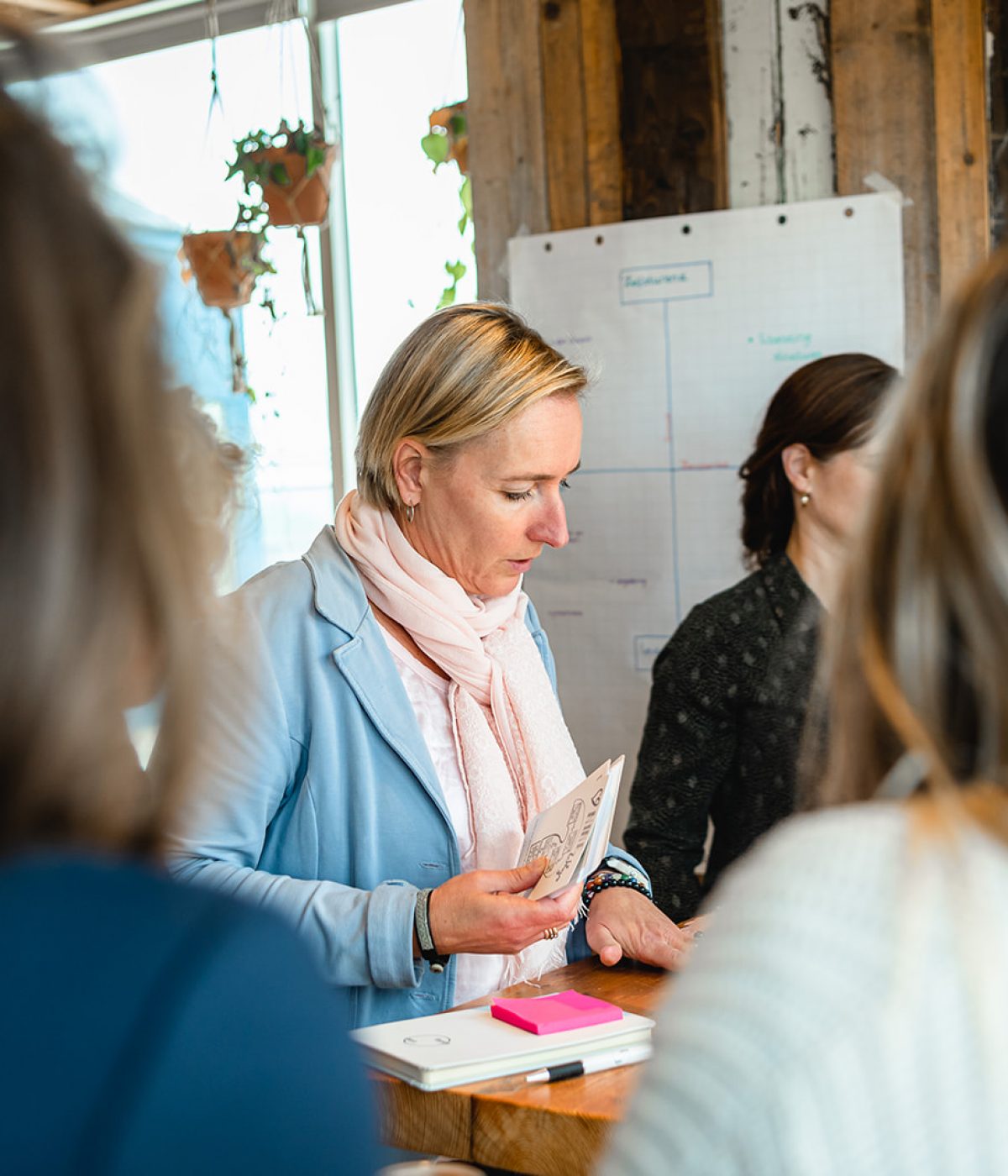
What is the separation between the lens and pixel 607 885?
2.11 metres

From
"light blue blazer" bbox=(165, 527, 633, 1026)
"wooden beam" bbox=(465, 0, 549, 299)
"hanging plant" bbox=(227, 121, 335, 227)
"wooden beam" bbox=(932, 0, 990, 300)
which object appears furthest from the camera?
"hanging plant" bbox=(227, 121, 335, 227)

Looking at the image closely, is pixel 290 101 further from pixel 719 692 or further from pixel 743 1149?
pixel 743 1149

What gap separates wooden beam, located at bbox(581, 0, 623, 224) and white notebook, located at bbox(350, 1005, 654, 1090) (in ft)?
7.49

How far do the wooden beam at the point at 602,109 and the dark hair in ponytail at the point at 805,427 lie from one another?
95cm

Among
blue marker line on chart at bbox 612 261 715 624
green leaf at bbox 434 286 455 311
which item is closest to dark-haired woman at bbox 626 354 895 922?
blue marker line on chart at bbox 612 261 715 624

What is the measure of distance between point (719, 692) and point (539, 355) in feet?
2.41

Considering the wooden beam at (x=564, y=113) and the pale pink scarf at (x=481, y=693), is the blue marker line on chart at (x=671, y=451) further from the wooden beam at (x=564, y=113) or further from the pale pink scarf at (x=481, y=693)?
the pale pink scarf at (x=481, y=693)

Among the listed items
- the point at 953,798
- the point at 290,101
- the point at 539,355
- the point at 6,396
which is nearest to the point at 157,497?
the point at 6,396

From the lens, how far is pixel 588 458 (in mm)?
3441

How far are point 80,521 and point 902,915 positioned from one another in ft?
1.37

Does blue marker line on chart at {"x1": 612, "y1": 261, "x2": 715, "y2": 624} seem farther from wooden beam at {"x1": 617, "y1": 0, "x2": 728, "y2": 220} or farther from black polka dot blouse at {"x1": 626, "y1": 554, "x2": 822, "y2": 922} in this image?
black polka dot blouse at {"x1": 626, "y1": 554, "x2": 822, "y2": 922}

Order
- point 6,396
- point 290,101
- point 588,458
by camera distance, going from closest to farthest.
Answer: point 6,396 < point 588,458 < point 290,101

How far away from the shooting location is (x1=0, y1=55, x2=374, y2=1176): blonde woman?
0.55 m

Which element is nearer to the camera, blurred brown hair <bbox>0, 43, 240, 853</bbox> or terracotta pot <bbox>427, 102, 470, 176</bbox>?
blurred brown hair <bbox>0, 43, 240, 853</bbox>
